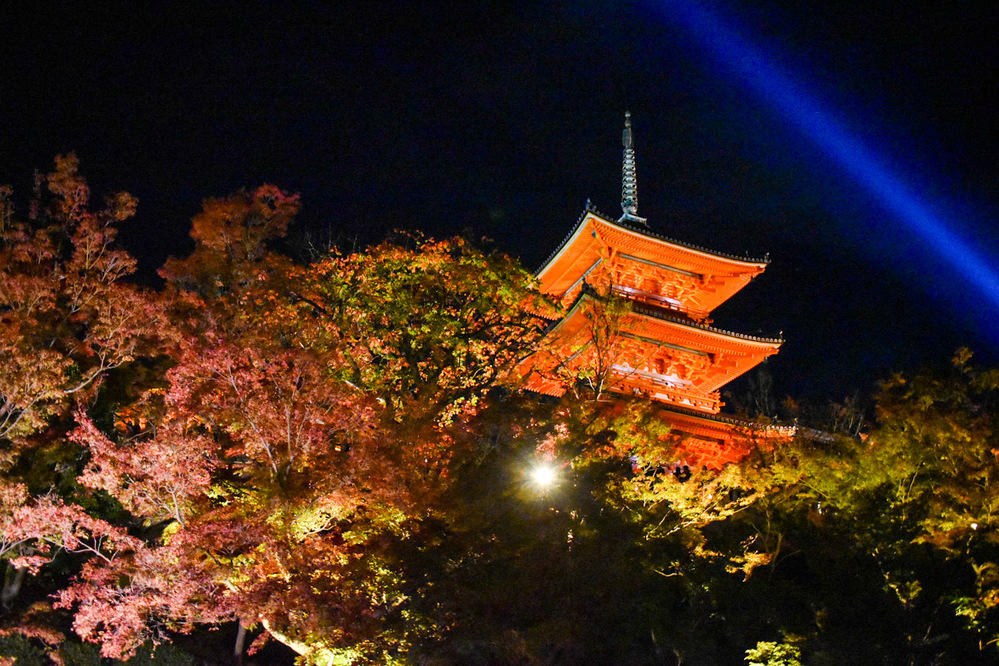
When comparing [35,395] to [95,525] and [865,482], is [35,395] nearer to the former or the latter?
[95,525]

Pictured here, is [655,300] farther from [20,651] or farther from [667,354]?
[20,651]

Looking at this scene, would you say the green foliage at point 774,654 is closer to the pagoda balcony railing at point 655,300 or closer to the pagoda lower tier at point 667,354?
the pagoda lower tier at point 667,354

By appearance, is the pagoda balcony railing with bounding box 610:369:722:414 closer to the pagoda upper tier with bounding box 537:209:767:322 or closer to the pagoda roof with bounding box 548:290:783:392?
the pagoda roof with bounding box 548:290:783:392

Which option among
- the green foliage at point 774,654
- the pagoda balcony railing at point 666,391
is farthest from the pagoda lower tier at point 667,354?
the green foliage at point 774,654

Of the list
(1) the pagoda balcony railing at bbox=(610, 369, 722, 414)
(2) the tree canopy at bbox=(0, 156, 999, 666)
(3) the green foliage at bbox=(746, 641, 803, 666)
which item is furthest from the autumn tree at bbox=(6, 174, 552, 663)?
(1) the pagoda balcony railing at bbox=(610, 369, 722, 414)

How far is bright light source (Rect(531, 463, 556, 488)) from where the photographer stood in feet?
47.0

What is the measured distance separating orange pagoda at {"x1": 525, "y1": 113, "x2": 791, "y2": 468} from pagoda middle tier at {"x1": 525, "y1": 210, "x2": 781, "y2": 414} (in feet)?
0.12

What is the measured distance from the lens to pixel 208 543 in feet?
32.9

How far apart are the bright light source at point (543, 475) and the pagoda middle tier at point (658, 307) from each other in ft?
26.8

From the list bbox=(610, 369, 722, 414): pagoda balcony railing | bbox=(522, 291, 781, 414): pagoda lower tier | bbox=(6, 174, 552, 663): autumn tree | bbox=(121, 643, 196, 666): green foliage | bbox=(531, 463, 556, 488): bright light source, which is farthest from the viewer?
bbox=(610, 369, 722, 414): pagoda balcony railing

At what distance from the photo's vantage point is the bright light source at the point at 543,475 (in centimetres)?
1434

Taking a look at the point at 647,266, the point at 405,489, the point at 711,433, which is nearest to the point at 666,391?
the point at 711,433

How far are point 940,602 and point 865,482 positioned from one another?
8.52 feet

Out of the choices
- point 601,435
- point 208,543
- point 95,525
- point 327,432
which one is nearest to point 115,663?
point 95,525
